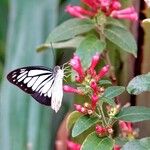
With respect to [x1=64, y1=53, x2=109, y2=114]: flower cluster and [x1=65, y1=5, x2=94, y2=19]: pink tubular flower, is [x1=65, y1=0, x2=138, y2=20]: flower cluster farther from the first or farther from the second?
[x1=64, y1=53, x2=109, y2=114]: flower cluster

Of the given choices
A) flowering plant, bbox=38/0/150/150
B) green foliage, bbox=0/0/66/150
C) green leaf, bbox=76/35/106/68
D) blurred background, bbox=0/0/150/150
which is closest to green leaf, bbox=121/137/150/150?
flowering plant, bbox=38/0/150/150

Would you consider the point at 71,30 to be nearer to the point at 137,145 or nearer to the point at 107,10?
the point at 107,10

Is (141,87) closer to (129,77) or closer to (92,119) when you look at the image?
(92,119)

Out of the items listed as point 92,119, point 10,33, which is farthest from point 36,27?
point 92,119

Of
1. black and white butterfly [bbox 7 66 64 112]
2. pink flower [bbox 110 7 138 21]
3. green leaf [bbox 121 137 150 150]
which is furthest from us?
pink flower [bbox 110 7 138 21]

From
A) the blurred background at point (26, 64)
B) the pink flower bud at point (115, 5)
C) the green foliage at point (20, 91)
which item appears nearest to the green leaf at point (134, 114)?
the pink flower bud at point (115, 5)

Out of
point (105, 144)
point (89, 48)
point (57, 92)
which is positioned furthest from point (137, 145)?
point (89, 48)
